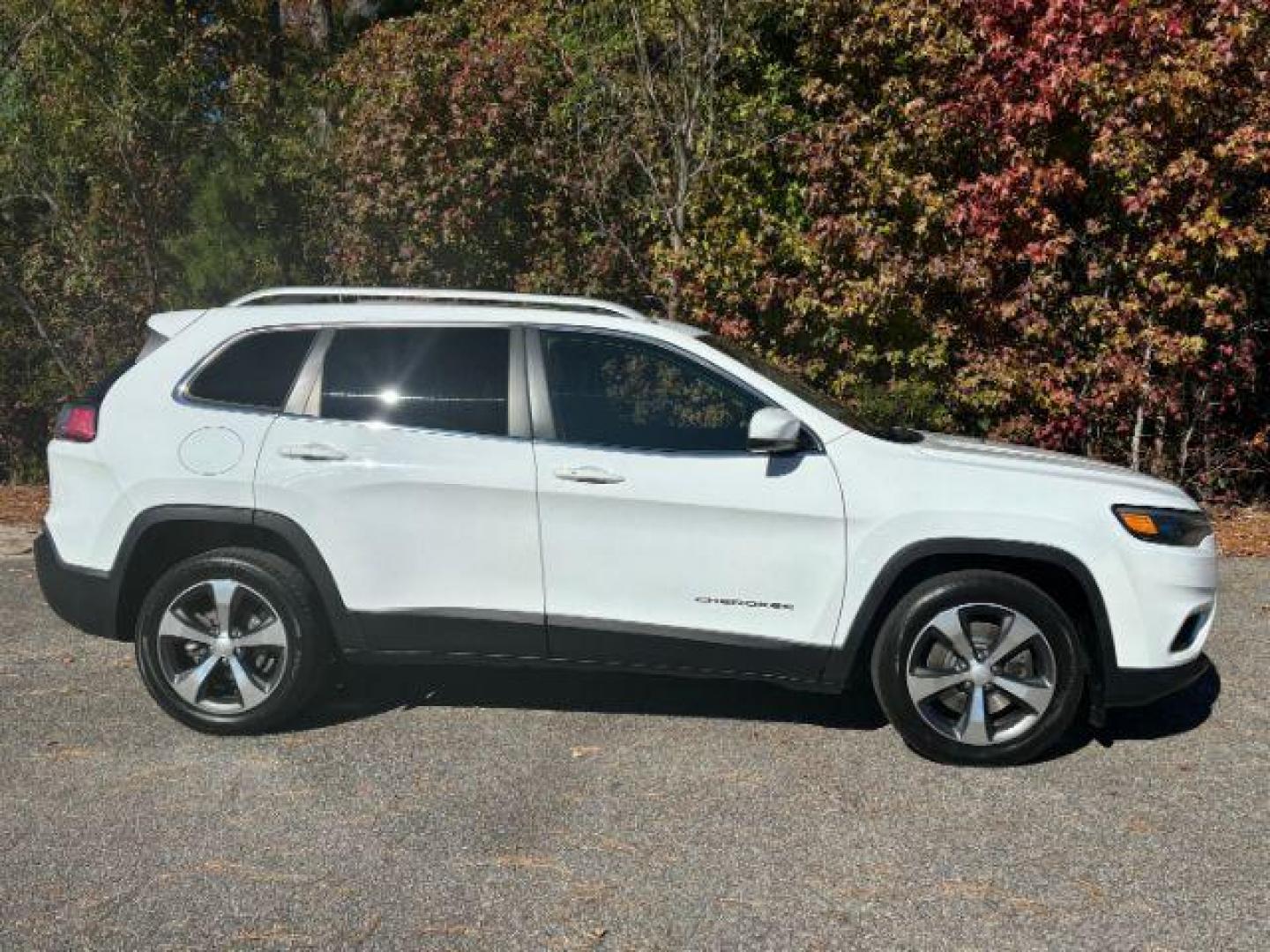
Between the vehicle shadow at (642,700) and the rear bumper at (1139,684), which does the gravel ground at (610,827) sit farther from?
the rear bumper at (1139,684)

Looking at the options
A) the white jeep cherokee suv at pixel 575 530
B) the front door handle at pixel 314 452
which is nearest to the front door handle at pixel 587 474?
the white jeep cherokee suv at pixel 575 530

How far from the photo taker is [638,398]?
5.10 metres

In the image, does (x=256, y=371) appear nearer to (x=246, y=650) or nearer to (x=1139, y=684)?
(x=246, y=650)

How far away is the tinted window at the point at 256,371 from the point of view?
5.26 meters

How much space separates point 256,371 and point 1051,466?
3.15 meters

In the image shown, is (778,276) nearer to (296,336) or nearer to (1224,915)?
(296,336)

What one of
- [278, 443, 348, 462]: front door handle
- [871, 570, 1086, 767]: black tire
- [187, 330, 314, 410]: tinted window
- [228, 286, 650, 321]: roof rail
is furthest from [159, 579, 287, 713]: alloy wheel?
[871, 570, 1086, 767]: black tire

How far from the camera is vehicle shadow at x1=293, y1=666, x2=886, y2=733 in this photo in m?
5.58

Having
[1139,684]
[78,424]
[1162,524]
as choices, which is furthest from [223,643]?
[1162,524]

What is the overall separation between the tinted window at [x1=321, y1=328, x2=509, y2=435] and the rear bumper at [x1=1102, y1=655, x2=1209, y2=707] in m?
2.45

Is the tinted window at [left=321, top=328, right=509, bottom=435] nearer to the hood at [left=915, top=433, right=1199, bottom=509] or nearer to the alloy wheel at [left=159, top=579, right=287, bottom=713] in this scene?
the alloy wheel at [left=159, top=579, right=287, bottom=713]

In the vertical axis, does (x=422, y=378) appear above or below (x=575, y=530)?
above

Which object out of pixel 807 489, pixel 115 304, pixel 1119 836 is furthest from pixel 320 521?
pixel 115 304

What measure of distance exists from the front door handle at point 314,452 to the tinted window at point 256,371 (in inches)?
9.1
